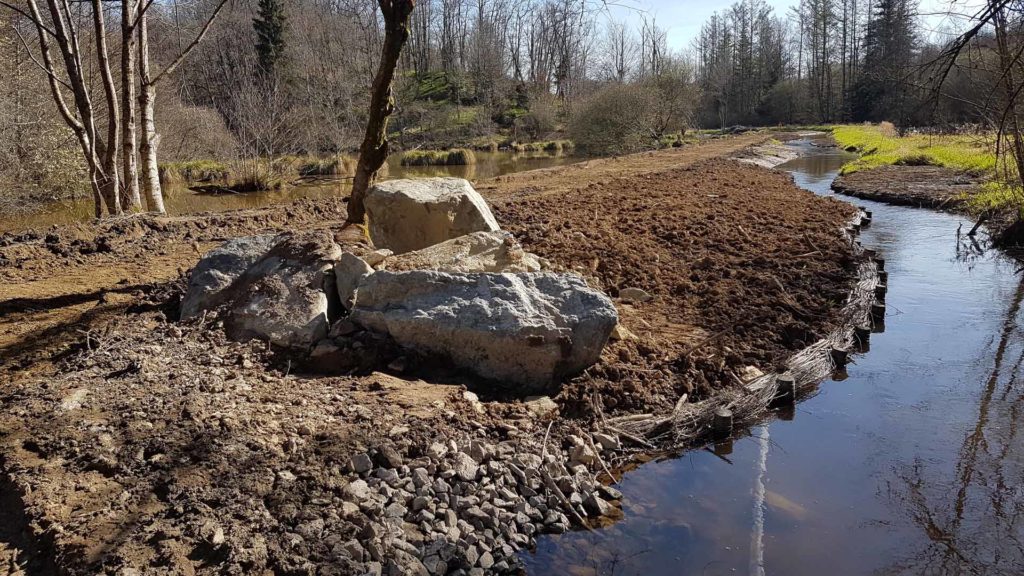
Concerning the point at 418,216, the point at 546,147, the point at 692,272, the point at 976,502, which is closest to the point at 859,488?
the point at 976,502

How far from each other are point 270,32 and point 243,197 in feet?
63.2

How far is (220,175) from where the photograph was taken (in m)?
24.2

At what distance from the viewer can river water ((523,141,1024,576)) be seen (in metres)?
3.77

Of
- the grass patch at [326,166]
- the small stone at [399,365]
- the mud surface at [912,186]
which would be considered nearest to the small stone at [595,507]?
the small stone at [399,365]

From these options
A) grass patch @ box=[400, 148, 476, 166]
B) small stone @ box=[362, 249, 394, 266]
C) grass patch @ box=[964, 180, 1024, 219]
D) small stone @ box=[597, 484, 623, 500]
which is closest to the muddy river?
grass patch @ box=[400, 148, 476, 166]

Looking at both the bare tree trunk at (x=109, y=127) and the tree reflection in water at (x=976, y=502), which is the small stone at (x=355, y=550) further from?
the bare tree trunk at (x=109, y=127)

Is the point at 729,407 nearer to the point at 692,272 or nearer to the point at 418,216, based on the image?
the point at 692,272

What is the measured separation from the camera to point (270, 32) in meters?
35.8

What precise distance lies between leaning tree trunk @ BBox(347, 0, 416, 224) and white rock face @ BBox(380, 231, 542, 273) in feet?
5.25

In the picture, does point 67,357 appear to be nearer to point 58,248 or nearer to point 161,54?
point 58,248

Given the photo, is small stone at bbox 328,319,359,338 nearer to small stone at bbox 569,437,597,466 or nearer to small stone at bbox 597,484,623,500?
small stone at bbox 569,437,597,466

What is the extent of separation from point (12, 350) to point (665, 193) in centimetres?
1146

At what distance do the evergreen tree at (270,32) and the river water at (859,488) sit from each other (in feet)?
115

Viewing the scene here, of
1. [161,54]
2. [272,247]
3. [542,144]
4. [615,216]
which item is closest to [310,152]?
[161,54]
